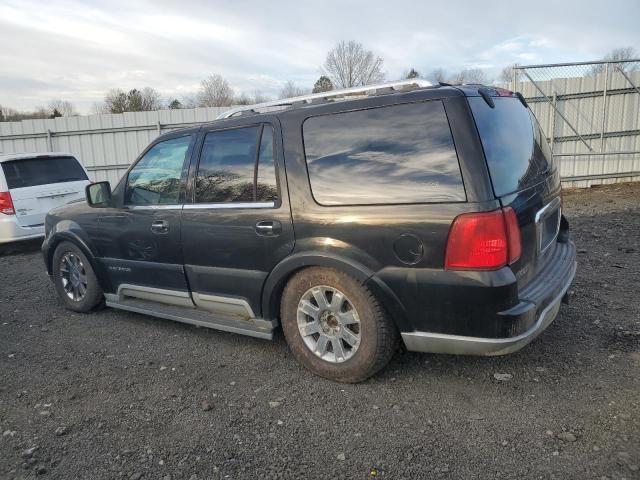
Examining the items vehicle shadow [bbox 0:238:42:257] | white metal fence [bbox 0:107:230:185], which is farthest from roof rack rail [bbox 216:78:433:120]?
white metal fence [bbox 0:107:230:185]

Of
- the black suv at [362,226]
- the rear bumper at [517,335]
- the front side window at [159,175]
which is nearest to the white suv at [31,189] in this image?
the front side window at [159,175]

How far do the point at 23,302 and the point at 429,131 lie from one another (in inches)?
197

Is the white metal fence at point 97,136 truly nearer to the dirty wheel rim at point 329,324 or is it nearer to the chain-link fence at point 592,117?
the chain-link fence at point 592,117

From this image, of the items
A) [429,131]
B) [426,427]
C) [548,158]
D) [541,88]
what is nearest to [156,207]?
[429,131]

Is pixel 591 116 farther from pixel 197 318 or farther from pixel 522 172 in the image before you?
pixel 197 318

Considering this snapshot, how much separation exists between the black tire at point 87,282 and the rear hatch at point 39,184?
317 centimetres

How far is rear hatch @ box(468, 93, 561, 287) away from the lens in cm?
277

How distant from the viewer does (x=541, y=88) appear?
437 inches

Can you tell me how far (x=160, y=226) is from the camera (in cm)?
397

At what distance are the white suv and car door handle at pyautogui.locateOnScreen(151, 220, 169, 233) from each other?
478cm

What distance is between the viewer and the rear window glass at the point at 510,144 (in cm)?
275

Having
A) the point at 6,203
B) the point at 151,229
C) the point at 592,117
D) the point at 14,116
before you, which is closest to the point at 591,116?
the point at 592,117

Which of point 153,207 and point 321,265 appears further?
point 153,207

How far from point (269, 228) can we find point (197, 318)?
3.63ft
